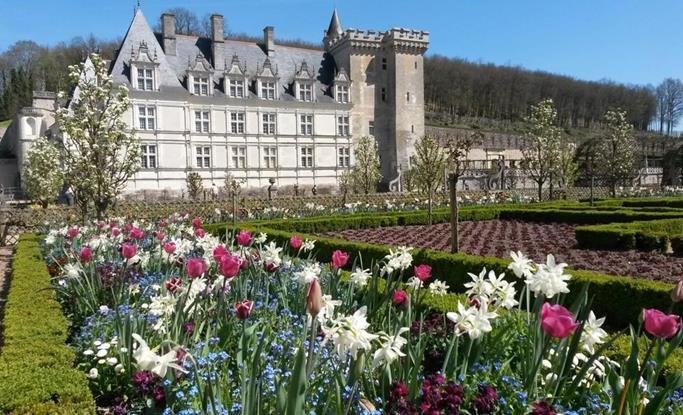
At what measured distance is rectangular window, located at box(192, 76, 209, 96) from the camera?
33781 mm

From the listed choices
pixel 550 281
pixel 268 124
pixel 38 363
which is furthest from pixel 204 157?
pixel 550 281

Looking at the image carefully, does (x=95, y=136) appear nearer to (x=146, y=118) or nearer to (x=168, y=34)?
(x=146, y=118)

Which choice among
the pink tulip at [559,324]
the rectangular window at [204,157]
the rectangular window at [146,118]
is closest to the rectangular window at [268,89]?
the rectangular window at [204,157]

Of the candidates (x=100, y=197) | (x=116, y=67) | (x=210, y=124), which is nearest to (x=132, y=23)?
(x=116, y=67)

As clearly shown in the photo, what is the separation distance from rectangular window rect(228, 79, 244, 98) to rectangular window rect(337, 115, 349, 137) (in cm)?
699

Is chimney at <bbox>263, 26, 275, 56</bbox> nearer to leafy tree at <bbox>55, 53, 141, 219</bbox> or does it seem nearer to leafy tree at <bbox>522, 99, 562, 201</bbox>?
leafy tree at <bbox>522, 99, 562, 201</bbox>

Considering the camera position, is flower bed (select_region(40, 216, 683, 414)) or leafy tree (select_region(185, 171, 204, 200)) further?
leafy tree (select_region(185, 171, 204, 200))

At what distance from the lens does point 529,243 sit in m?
11.4

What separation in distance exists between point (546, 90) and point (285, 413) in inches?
3512

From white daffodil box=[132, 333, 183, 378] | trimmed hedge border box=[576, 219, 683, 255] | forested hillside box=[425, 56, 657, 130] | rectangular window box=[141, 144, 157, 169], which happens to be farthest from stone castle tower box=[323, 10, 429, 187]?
white daffodil box=[132, 333, 183, 378]

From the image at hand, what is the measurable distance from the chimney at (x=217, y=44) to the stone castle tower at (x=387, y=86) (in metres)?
7.92

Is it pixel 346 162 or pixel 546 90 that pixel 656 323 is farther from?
pixel 546 90

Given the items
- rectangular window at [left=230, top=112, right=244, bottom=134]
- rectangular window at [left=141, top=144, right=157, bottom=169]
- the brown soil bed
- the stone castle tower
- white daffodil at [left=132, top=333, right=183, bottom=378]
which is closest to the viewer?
white daffodil at [left=132, top=333, right=183, bottom=378]

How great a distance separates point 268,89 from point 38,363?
34.2m
